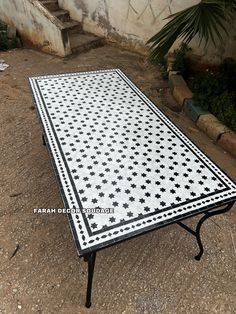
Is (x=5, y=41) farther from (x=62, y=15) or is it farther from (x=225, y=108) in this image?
(x=225, y=108)

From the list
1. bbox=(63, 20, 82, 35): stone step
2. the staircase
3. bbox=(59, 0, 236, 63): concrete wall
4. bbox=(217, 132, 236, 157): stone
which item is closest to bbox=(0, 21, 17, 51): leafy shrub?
the staircase

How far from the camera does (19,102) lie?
3.74 metres

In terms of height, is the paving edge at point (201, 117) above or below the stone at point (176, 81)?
below

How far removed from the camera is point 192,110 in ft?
11.6

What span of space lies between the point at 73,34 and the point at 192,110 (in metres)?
3.25

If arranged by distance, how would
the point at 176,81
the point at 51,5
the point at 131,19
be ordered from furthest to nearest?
the point at 51,5
the point at 131,19
the point at 176,81

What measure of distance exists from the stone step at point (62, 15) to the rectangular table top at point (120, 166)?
366 cm

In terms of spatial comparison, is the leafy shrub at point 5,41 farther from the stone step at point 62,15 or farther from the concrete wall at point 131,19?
the concrete wall at point 131,19

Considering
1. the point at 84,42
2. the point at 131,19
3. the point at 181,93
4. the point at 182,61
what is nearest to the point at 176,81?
the point at 181,93

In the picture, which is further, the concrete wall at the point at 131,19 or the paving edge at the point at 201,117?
the concrete wall at the point at 131,19

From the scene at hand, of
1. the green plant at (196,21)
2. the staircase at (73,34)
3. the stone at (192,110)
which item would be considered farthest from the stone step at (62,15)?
the green plant at (196,21)

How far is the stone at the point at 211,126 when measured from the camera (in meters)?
3.18

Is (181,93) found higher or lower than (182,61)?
lower

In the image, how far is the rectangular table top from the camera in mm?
1494
